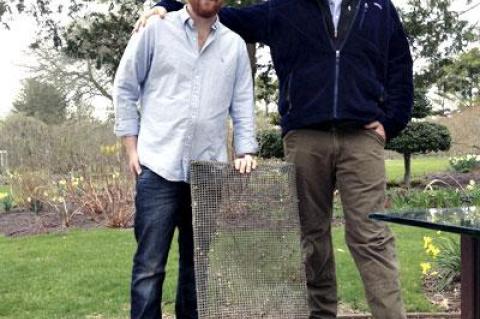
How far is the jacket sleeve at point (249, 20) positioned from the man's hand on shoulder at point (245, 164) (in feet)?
2.03

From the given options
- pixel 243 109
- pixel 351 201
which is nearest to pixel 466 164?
pixel 351 201

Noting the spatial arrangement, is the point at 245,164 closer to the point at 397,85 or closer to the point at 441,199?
the point at 397,85

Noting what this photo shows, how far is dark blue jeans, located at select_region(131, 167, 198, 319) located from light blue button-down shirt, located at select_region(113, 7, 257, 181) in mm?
60

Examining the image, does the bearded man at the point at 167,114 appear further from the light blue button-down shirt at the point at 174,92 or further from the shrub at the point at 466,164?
the shrub at the point at 466,164

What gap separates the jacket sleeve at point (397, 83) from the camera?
2992 mm

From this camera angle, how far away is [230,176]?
2727 millimetres

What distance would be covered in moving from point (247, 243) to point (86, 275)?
11.0 ft

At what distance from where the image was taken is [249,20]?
10.0 feet

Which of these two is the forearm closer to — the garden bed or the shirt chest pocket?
the shirt chest pocket

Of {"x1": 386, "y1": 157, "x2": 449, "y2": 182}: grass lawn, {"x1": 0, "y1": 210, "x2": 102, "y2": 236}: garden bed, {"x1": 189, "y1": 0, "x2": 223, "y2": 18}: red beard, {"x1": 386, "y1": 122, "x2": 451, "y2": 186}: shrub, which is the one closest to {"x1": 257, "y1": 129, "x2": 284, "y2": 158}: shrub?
{"x1": 386, "y1": 122, "x2": 451, "y2": 186}: shrub

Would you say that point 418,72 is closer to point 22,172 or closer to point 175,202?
point 22,172

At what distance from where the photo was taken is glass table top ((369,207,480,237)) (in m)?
1.85

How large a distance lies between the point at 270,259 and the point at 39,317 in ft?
7.46

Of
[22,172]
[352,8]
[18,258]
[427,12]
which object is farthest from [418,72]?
[352,8]
